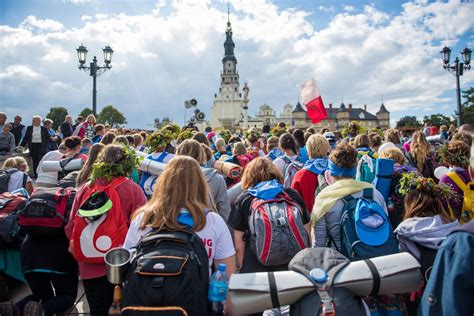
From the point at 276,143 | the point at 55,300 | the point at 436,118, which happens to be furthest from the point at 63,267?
the point at 436,118

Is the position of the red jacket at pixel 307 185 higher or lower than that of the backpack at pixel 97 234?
higher

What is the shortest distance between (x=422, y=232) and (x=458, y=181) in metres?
1.59

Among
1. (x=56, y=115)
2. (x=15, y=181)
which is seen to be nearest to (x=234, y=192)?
(x=15, y=181)

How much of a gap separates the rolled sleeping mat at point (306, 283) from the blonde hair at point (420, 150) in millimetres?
4220

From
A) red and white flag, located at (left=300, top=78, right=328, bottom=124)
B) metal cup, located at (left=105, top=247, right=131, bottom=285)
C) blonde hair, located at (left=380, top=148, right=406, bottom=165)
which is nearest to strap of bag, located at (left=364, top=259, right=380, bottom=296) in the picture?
metal cup, located at (left=105, top=247, right=131, bottom=285)

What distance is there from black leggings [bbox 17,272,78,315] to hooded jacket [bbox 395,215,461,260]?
144 inches

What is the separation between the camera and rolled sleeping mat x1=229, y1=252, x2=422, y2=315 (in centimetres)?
204

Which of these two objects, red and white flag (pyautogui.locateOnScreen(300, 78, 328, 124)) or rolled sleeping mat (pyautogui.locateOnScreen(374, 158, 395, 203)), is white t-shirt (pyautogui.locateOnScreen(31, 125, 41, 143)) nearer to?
red and white flag (pyautogui.locateOnScreen(300, 78, 328, 124))

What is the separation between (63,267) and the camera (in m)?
3.83

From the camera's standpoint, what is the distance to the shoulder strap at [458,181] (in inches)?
161

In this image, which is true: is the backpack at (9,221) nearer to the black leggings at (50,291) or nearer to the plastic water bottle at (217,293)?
the black leggings at (50,291)

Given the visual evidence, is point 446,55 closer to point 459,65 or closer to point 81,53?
point 459,65

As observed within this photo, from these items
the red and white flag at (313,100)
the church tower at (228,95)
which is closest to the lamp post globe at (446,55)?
the red and white flag at (313,100)

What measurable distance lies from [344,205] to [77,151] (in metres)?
4.74
